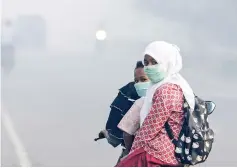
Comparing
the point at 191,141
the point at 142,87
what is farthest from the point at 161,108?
the point at 142,87

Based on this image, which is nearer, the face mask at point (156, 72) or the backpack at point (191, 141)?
the backpack at point (191, 141)

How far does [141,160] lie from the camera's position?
2459mm

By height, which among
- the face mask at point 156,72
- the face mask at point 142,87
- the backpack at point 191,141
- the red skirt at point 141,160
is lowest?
the red skirt at point 141,160

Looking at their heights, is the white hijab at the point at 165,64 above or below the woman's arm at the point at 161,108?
above

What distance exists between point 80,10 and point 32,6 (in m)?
0.35

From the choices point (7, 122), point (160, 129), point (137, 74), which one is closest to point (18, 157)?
point (7, 122)

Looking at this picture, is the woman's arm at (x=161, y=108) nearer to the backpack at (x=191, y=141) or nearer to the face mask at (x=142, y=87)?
the backpack at (x=191, y=141)

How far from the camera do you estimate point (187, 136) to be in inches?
95.4

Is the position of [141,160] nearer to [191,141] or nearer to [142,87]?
[191,141]

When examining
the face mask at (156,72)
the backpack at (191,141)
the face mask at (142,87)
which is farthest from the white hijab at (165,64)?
the face mask at (142,87)

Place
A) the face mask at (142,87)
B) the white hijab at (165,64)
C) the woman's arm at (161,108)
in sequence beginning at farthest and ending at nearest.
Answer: the face mask at (142,87)
the white hijab at (165,64)
the woman's arm at (161,108)

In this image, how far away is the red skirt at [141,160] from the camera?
2439mm

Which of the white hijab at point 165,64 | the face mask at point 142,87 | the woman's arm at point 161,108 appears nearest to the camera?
the woman's arm at point 161,108

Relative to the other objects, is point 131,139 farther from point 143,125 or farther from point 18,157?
point 18,157
